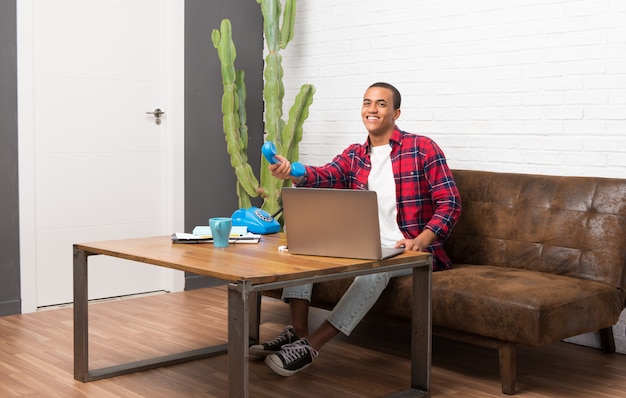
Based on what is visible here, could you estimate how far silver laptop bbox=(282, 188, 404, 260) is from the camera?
8.32 ft

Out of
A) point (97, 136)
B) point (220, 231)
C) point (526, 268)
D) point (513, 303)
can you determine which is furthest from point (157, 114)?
point (513, 303)

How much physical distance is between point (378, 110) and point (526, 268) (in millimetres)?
890

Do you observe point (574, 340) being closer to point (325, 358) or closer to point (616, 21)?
point (325, 358)

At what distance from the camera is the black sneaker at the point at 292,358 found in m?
2.93

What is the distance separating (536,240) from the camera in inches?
134

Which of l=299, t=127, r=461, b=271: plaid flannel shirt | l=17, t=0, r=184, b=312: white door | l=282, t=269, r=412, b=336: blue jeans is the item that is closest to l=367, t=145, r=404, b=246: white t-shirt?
l=299, t=127, r=461, b=271: plaid flannel shirt

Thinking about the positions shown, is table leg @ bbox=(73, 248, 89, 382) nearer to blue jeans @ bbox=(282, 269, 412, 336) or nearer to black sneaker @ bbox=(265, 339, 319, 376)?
black sneaker @ bbox=(265, 339, 319, 376)

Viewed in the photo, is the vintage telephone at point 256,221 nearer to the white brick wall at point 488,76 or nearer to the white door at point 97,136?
the white brick wall at point 488,76

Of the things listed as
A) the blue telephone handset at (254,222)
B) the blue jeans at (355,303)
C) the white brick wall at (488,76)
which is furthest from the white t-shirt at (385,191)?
the white brick wall at (488,76)

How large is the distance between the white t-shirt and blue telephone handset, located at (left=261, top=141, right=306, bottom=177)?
1.05 feet

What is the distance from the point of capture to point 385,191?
3.38 metres

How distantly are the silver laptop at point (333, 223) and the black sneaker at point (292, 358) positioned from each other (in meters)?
0.46

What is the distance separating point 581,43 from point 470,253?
1.02 meters

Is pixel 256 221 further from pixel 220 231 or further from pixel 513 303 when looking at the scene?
pixel 513 303
